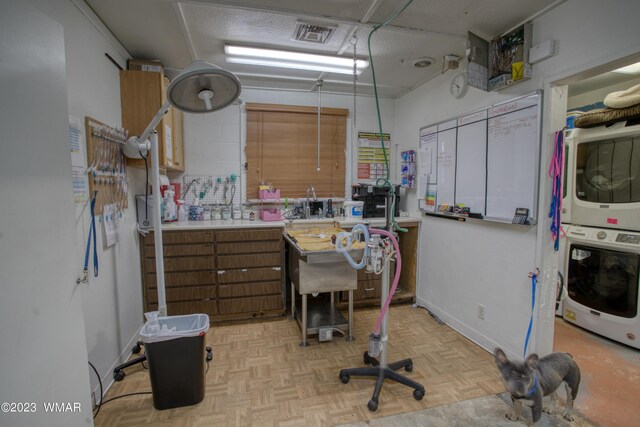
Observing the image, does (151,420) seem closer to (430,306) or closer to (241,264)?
(241,264)

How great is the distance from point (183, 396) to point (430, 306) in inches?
99.4


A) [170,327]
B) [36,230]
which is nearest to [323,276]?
[170,327]

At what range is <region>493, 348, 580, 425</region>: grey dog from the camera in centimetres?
154

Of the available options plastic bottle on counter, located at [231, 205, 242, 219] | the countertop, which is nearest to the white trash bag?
the countertop

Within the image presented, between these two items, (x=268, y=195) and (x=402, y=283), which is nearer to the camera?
(x=268, y=195)

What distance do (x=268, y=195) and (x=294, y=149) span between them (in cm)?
66

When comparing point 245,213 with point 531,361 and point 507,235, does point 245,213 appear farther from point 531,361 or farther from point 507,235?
point 531,361

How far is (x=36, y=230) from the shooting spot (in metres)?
0.97

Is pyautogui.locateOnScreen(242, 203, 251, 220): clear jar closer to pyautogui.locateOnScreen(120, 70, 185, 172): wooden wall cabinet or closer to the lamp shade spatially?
pyautogui.locateOnScreen(120, 70, 185, 172): wooden wall cabinet

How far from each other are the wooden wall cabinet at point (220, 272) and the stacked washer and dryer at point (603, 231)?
2961 millimetres

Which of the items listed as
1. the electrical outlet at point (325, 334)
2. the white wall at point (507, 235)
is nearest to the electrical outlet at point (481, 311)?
the white wall at point (507, 235)

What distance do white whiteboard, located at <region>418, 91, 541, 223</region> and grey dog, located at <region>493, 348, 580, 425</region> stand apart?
0.94m

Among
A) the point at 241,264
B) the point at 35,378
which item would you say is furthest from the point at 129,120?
the point at 35,378

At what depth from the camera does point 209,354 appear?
7.95ft
